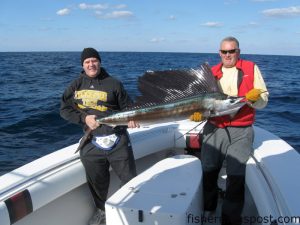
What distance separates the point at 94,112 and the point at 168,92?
26.9 inches

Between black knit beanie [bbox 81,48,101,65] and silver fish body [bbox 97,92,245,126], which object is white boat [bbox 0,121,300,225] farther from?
black knit beanie [bbox 81,48,101,65]

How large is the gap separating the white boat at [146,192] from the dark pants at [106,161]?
0.10 meters

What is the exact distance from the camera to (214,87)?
2.99 m

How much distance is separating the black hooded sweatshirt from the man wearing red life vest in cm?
83

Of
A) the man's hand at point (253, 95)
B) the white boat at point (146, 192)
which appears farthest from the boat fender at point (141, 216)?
the man's hand at point (253, 95)

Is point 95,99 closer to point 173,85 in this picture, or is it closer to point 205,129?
point 173,85

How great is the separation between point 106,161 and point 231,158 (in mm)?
1086

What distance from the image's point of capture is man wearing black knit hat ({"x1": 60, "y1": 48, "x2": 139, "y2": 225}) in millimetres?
3154

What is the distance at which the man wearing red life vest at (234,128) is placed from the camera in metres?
3.03

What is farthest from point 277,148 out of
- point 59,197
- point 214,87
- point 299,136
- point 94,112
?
point 299,136

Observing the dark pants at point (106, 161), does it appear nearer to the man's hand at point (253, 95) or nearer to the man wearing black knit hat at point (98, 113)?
the man wearing black knit hat at point (98, 113)

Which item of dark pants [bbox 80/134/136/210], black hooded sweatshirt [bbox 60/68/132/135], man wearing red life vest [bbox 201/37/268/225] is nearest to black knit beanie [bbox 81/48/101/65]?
black hooded sweatshirt [bbox 60/68/132/135]

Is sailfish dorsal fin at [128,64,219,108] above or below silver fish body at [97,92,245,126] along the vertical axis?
above

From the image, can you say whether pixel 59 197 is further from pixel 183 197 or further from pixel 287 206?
pixel 287 206
